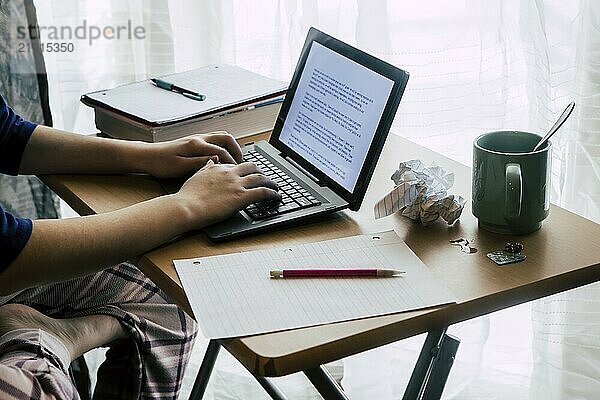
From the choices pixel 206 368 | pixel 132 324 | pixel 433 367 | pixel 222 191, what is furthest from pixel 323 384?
pixel 206 368

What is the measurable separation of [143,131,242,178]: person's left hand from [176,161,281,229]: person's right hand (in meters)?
0.07

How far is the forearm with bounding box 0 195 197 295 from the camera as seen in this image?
1.08 m

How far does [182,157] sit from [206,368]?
40 cm

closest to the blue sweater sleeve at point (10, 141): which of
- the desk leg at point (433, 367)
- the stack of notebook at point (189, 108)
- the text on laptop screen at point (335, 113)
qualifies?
the stack of notebook at point (189, 108)

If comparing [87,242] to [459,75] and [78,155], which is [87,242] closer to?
[78,155]

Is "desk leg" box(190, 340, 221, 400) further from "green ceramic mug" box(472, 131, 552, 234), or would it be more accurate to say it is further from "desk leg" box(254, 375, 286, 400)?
"green ceramic mug" box(472, 131, 552, 234)

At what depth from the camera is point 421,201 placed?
1.16 m

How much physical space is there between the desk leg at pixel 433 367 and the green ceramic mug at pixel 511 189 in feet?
0.48

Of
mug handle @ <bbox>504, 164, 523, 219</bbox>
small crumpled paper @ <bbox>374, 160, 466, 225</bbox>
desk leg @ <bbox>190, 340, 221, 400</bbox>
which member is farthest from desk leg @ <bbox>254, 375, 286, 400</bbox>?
mug handle @ <bbox>504, 164, 523, 219</bbox>

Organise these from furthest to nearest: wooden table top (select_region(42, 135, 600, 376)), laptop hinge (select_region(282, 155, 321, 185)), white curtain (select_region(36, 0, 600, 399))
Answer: white curtain (select_region(36, 0, 600, 399)), laptop hinge (select_region(282, 155, 321, 185)), wooden table top (select_region(42, 135, 600, 376))

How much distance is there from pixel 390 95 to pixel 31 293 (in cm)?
59

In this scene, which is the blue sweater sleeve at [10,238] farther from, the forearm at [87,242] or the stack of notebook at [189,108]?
the stack of notebook at [189,108]

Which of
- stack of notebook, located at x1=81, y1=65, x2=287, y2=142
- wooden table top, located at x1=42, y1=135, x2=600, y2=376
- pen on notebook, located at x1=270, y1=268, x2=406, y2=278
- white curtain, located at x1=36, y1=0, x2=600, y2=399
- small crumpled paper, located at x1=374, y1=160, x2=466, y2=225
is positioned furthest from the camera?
white curtain, located at x1=36, y1=0, x2=600, y2=399

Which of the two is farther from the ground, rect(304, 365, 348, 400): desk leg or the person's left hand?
the person's left hand
